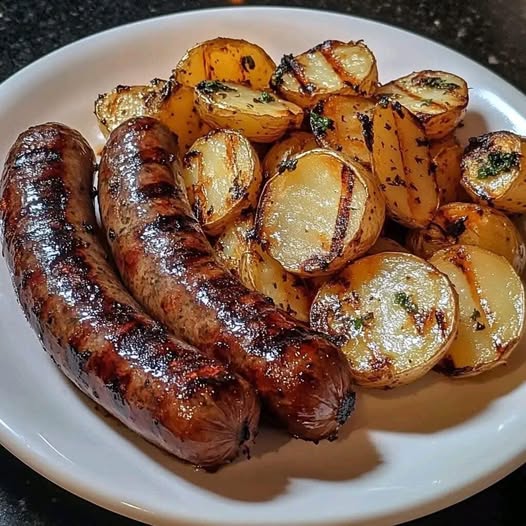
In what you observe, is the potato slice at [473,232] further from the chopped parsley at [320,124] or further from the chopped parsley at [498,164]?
the chopped parsley at [320,124]

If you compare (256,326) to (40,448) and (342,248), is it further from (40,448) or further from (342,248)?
(40,448)

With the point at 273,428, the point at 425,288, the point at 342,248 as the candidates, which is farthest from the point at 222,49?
the point at 273,428

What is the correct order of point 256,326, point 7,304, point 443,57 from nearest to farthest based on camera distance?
point 256,326 → point 7,304 → point 443,57

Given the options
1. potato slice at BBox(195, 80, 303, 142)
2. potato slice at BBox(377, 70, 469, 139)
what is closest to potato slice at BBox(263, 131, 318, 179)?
potato slice at BBox(195, 80, 303, 142)

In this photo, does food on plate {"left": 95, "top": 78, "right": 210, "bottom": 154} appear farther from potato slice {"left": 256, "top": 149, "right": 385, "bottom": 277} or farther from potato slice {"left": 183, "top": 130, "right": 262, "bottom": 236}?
Answer: potato slice {"left": 256, "top": 149, "right": 385, "bottom": 277}

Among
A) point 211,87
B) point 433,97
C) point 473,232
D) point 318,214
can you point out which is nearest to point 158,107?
point 211,87

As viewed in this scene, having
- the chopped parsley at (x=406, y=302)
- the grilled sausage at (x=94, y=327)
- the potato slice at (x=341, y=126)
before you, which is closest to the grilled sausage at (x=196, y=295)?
the grilled sausage at (x=94, y=327)

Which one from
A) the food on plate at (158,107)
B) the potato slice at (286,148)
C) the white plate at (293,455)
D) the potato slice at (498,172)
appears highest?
the food on plate at (158,107)
